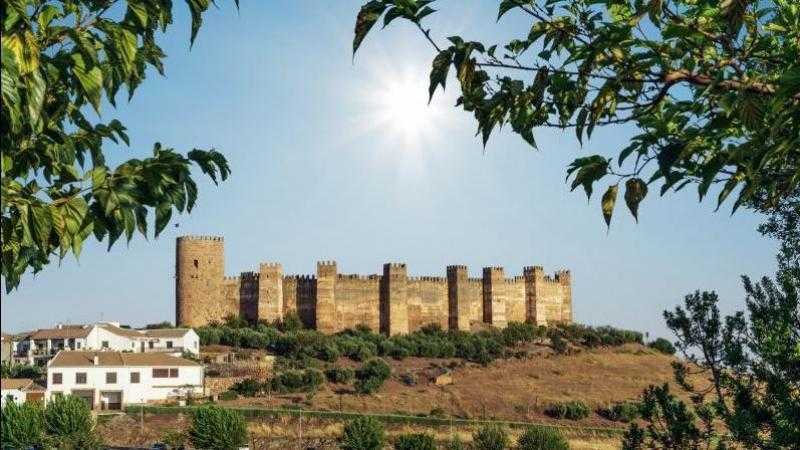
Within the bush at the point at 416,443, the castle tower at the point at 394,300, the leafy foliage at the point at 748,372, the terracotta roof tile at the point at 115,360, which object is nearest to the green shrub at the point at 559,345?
the castle tower at the point at 394,300

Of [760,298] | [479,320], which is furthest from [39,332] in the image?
[760,298]

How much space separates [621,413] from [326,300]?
2972 centimetres

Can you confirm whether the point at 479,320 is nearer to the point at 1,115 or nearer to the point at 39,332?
the point at 39,332

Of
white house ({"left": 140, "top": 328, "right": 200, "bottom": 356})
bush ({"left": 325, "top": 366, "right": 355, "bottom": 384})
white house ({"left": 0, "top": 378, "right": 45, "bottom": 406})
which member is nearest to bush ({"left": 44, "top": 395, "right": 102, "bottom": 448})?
white house ({"left": 0, "top": 378, "right": 45, "bottom": 406})

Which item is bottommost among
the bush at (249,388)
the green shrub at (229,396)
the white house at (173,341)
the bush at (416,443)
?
the bush at (416,443)

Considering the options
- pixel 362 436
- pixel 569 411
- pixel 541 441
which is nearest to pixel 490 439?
pixel 541 441

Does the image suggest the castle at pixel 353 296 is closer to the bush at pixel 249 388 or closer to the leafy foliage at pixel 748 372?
the bush at pixel 249 388

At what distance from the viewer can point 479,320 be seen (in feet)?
268

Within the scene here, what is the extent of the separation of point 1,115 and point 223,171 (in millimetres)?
1926

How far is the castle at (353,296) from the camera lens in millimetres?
72688

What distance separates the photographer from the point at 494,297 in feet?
268

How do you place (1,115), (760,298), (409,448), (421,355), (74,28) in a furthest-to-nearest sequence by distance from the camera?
(421,355) < (409,448) < (760,298) < (74,28) < (1,115)

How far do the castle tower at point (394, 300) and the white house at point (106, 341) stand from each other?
17.3 m

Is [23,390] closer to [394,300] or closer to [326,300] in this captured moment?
[326,300]
